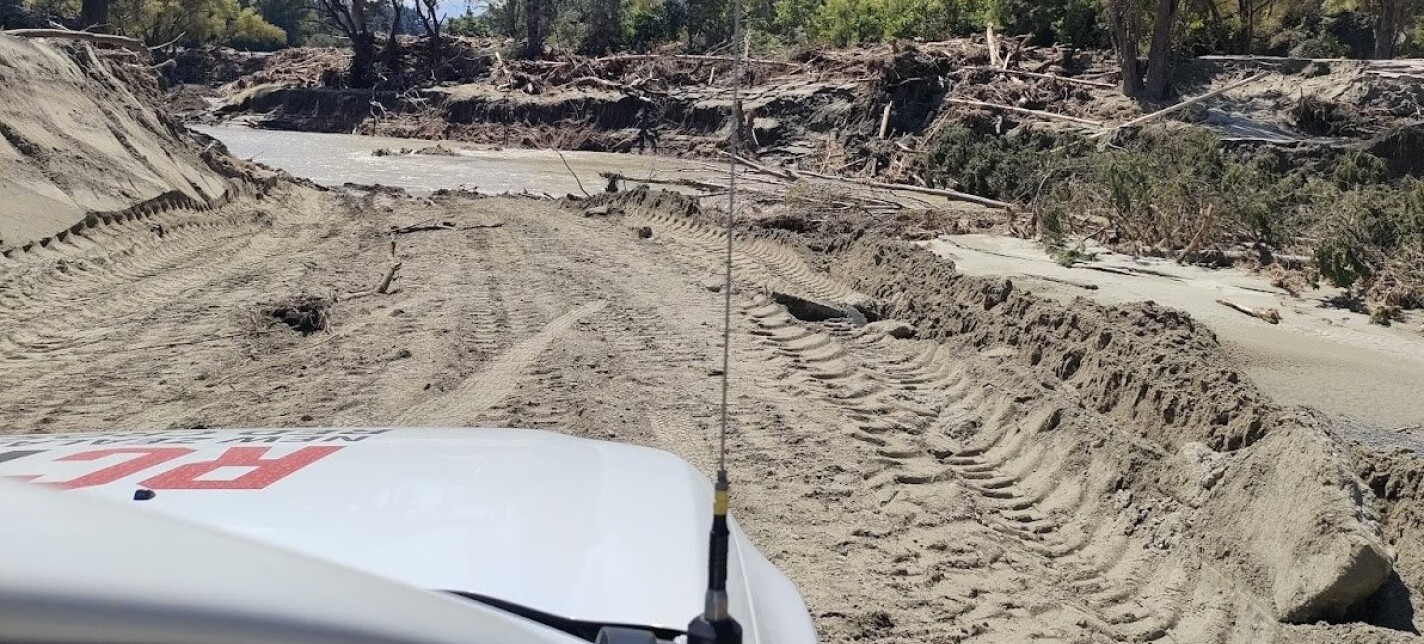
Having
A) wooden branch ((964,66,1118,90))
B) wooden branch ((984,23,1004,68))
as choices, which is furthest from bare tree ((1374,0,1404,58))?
wooden branch ((984,23,1004,68))

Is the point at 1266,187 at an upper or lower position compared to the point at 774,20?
lower

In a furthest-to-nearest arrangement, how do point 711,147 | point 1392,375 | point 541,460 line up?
point 711,147
point 1392,375
point 541,460

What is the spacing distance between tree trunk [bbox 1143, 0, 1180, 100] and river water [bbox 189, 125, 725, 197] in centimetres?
987

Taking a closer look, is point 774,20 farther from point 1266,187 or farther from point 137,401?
point 137,401

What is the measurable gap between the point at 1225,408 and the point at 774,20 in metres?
43.9

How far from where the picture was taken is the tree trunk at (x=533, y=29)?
48.9 meters

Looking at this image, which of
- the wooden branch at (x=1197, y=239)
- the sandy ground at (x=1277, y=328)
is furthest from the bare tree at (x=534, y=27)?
the wooden branch at (x=1197, y=239)

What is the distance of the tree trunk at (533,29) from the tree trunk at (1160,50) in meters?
29.0

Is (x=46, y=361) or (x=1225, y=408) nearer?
(x=1225, y=408)

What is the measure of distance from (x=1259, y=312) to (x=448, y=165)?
23.9 m

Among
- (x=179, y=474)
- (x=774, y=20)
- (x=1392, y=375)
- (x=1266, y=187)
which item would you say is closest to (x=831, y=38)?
(x=774, y=20)

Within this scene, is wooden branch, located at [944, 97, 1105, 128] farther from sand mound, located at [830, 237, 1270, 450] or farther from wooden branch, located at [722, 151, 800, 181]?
sand mound, located at [830, 237, 1270, 450]

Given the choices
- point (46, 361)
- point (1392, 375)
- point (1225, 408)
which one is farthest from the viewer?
point (46, 361)

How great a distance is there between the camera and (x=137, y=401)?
7.34m
